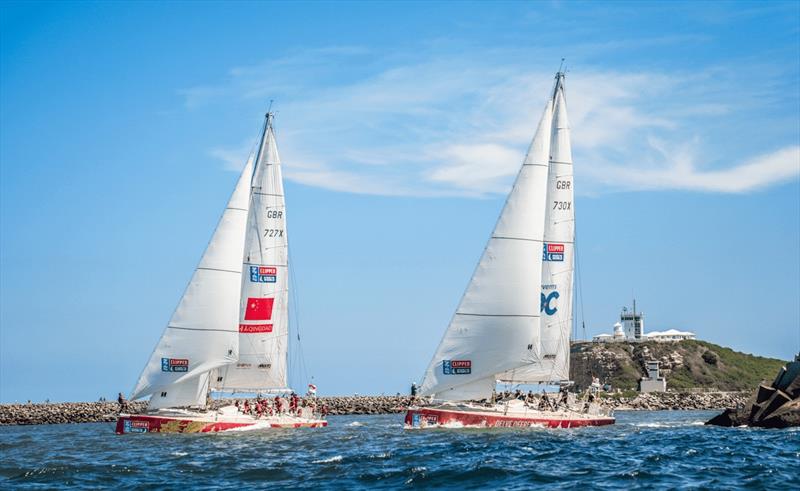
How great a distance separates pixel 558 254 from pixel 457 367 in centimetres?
848

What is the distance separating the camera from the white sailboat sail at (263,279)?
173ft

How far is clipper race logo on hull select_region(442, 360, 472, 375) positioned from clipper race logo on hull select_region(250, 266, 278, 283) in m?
11.3

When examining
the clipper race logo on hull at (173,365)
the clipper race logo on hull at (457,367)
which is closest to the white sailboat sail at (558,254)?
the clipper race logo on hull at (457,367)

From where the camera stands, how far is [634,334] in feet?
461

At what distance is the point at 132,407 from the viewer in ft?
267

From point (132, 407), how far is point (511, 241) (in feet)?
147

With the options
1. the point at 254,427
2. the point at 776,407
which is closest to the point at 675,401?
the point at 776,407

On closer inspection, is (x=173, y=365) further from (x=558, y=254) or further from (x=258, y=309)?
(x=558, y=254)

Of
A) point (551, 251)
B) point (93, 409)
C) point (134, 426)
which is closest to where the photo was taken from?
point (134, 426)

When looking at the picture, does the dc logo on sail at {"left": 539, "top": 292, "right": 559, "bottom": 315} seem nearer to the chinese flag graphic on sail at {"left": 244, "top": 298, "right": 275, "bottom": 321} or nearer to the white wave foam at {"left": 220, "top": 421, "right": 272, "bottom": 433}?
the chinese flag graphic on sail at {"left": 244, "top": 298, "right": 275, "bottom": 321}

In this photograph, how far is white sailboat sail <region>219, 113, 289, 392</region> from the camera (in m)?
52.6

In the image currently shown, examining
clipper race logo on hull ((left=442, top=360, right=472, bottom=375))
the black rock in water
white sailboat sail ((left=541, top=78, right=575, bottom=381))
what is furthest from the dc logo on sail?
the black rock in water

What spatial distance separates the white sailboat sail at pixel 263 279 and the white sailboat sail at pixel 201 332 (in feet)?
8.51

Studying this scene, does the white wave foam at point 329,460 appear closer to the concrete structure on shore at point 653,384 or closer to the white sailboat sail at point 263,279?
the white sailboat sail at point 263,279
